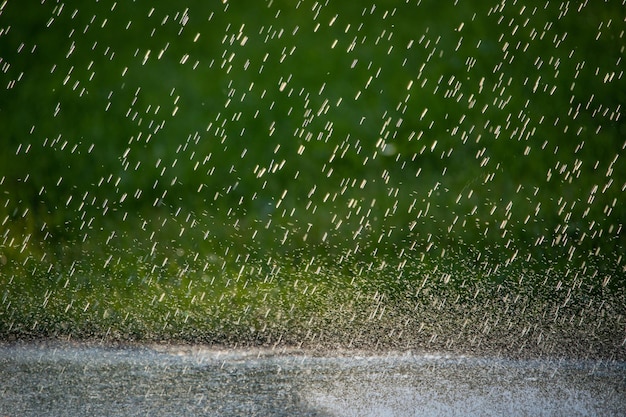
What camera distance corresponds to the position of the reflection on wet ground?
3447mm

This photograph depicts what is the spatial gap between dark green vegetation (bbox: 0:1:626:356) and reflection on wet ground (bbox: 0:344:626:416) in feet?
1.91

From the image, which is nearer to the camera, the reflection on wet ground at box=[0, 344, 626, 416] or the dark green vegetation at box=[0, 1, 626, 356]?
the reflection on wet ground at box=[0, 344, 626, 416]

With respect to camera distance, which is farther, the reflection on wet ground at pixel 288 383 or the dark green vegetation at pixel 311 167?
the dark green vegetation at pixel 311 167

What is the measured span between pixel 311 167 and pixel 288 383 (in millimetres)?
3009

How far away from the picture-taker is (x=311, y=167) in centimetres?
668

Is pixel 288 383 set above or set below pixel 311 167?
below

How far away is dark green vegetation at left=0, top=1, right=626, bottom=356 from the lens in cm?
550

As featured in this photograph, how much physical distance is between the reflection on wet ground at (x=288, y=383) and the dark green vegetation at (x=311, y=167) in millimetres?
581

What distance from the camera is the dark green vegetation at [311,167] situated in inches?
217

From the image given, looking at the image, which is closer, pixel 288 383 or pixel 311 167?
pixel 288 383

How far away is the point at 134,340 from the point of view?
467 cm

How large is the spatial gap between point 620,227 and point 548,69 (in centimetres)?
137

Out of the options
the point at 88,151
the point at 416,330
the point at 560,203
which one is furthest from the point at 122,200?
the point at 560,203

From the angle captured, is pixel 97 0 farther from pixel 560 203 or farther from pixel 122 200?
pixel 560 203
